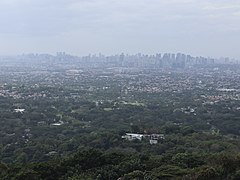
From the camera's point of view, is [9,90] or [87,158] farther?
[9,90]

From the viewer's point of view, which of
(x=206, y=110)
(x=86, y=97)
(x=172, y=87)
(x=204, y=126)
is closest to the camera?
(x=204, y=126)

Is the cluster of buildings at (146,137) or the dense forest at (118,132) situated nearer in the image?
the dense forest at (118,132)

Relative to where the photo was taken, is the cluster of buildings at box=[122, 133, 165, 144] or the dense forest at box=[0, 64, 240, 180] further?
the cluster of buildings at box=[122, 133, 165, 144]

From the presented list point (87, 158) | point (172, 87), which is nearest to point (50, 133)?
point (87, 158)

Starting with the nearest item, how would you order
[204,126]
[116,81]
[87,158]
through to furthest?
[87,158] < [204,126] < [116,81]

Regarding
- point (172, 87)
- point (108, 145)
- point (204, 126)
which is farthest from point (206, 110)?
point (172, 87)

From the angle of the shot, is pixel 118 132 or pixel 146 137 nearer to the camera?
pixel 146 137

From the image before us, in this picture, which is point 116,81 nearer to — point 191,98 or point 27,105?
point 191,98

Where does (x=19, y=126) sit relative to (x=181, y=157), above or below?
below

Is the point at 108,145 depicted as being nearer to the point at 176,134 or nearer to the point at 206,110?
the point at 176,134
